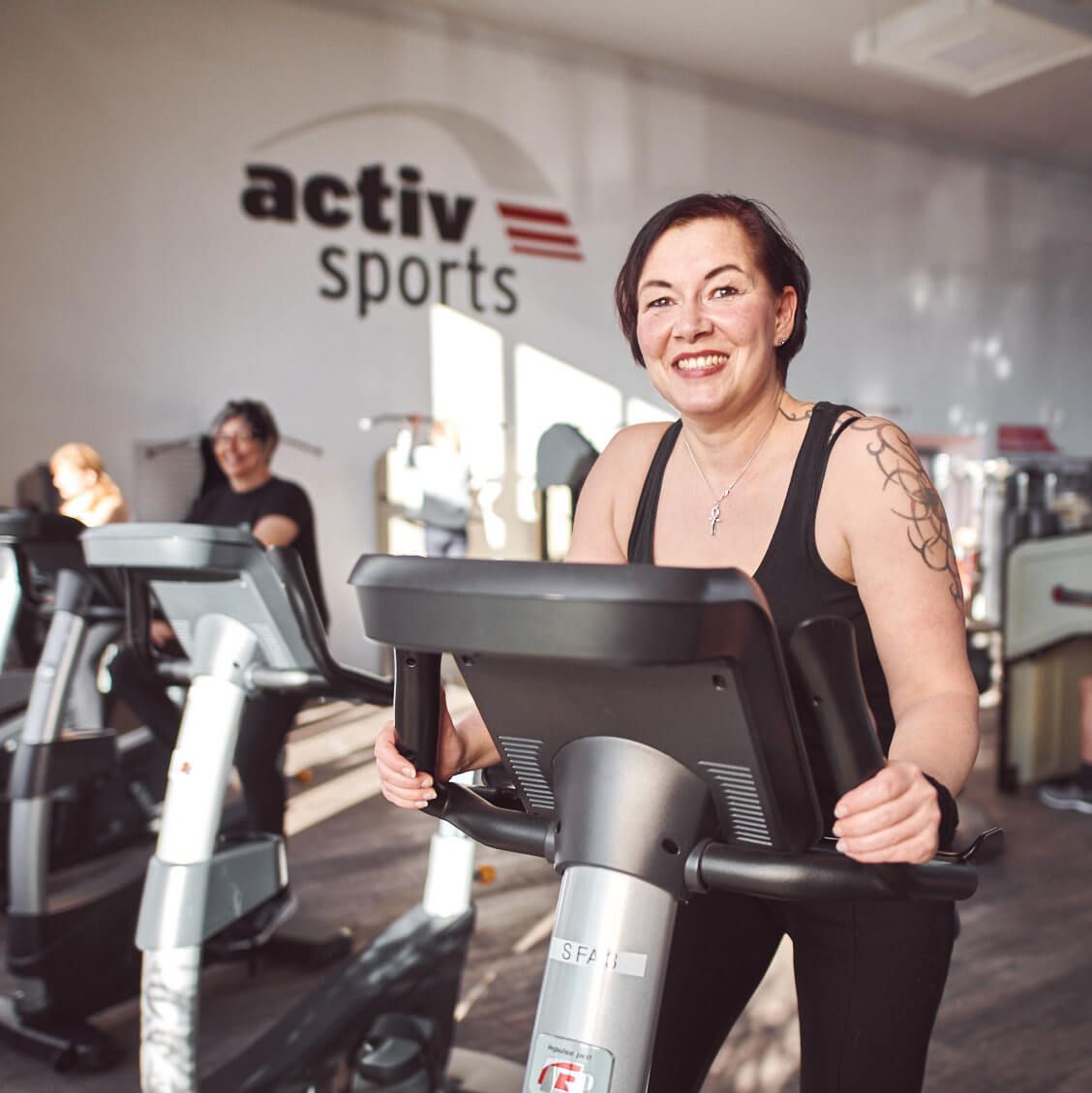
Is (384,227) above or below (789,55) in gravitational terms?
below

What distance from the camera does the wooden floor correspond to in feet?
7.59

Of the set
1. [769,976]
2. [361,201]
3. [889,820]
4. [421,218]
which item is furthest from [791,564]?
[421,218]

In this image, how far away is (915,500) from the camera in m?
1.06

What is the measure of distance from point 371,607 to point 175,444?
5.29 m

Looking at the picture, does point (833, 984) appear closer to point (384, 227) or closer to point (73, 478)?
point (73, 478)

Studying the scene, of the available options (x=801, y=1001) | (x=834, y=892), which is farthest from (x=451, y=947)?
(x=834, y=892)

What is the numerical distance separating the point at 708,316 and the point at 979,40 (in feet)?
18.0

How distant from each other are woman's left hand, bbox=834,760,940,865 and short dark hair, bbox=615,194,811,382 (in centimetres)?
53

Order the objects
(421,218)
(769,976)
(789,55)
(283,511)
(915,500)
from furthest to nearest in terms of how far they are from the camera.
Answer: (789,55)
(421,218)
(283,511)
(769,976)
(915,500)

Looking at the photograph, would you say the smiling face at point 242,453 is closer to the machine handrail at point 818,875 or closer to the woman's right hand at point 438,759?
the woman's right hand at point 438,759

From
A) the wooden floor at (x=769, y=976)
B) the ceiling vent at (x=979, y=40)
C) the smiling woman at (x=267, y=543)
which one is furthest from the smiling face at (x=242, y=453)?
the ceiling vent at (x=979, y=40)

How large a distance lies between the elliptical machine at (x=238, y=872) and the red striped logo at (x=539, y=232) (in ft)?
17.5

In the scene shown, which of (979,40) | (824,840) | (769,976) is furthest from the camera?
(979,40)

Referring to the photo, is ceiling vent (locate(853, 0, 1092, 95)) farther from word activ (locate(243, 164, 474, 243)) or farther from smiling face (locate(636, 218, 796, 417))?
smiling face (locate(636, 218, 796, 417))
